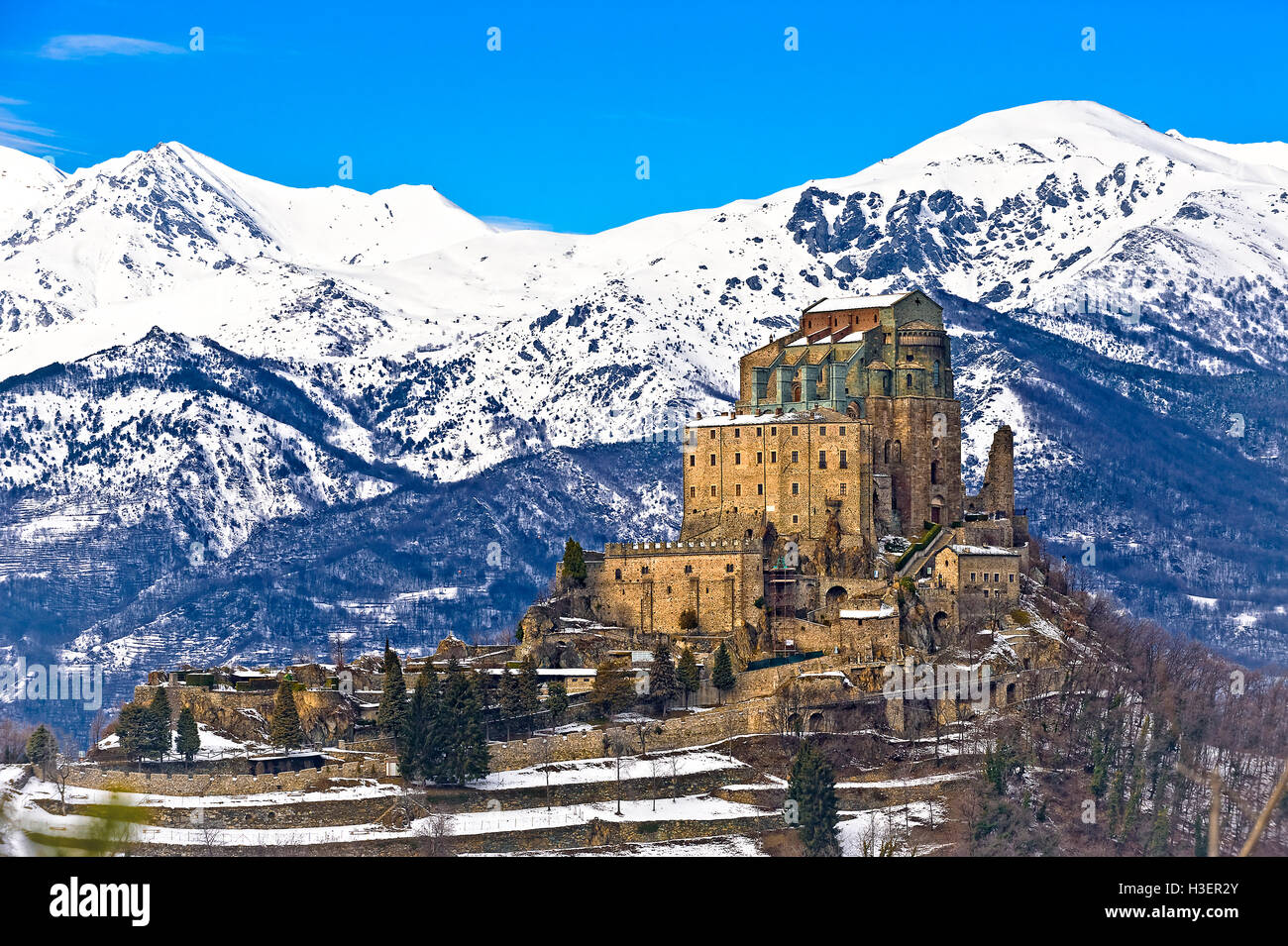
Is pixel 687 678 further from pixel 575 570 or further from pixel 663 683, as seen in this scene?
pixel 575 570

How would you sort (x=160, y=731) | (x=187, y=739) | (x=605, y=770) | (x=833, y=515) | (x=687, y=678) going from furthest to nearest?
(x=833, y=515) → (x=687, y=678) → (x=605, y=770) → (x=160, y=731) → (x=187, y=739)

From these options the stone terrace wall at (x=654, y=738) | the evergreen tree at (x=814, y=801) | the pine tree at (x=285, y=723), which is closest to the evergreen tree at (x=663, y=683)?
the stone terrace wall at (x=654, y=738)

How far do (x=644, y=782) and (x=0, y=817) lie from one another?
285 ft

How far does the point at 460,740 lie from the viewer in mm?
107750

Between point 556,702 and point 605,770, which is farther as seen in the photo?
point 556,702

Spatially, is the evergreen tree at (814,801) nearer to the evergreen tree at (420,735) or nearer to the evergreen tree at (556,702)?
the evergreen tree at (556,702)

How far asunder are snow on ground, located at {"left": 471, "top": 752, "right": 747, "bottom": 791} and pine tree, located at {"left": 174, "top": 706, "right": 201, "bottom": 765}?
13465 mm

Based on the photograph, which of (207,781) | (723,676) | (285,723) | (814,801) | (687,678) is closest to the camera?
(207,781)

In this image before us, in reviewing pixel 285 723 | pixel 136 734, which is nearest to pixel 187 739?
pixel 136 734

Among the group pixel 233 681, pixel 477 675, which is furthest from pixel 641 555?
pixel 233 681

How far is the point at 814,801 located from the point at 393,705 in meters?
21.5

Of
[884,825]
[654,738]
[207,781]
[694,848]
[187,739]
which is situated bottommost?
[694,848]

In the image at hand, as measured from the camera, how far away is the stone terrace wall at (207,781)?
104m

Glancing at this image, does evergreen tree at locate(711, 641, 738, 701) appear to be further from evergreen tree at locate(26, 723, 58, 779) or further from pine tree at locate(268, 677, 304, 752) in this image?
evergreen tree at locate(26, 723, 58, 779)
